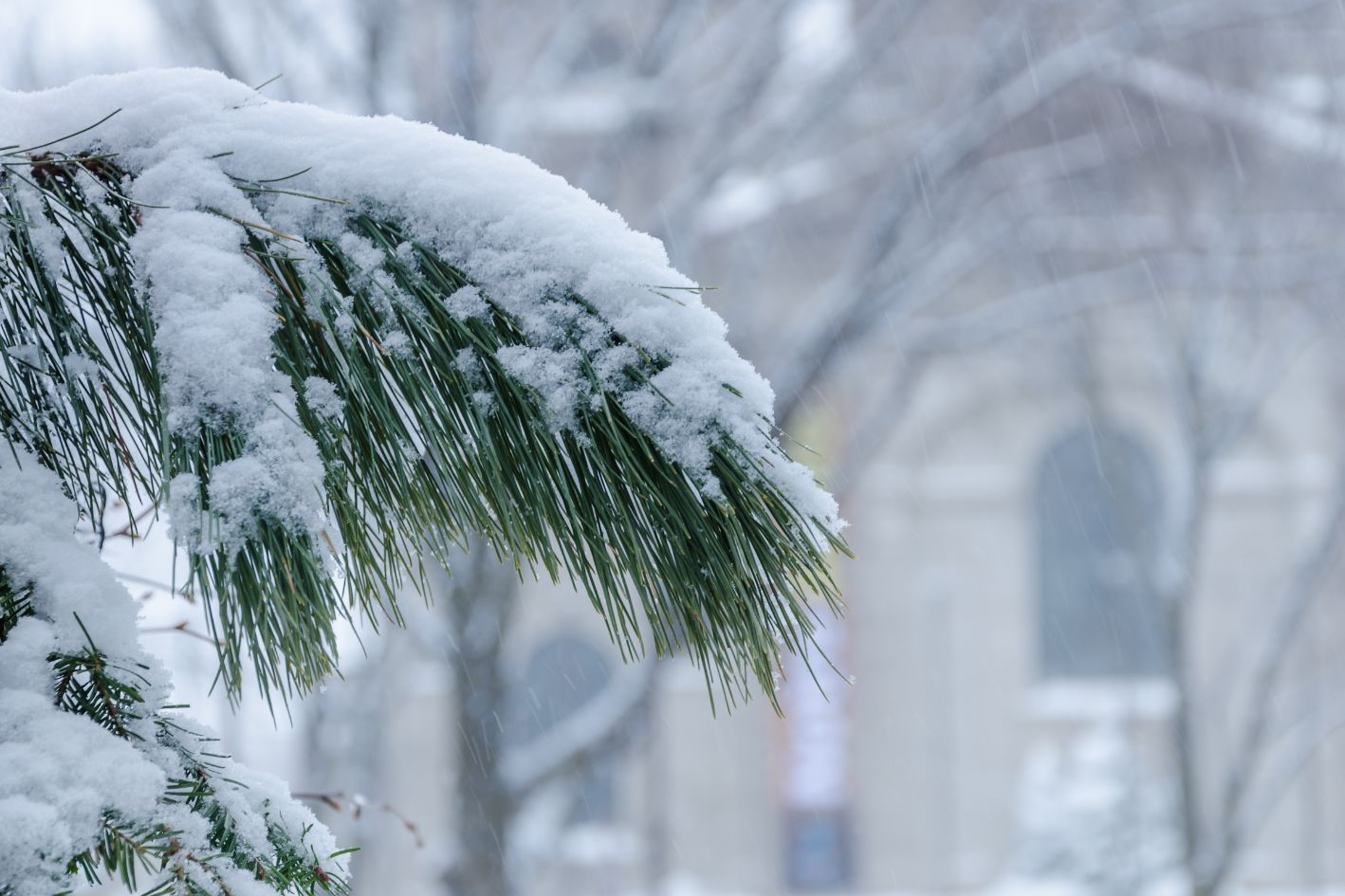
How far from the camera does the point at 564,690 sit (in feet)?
53.2

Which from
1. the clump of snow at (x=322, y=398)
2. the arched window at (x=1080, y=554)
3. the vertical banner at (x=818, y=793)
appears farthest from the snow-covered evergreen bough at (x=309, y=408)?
the arched window at (x=1080, y=554)

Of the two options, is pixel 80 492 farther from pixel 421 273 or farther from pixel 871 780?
pixel 871 780

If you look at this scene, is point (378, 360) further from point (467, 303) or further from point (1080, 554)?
point (1080, 554)

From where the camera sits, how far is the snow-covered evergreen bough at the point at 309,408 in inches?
32.8

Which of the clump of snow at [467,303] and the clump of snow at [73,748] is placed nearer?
the clump of snow at [73,748]

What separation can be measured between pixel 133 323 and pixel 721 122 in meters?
5.30

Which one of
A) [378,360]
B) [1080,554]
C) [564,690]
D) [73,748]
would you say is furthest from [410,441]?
[564,690]

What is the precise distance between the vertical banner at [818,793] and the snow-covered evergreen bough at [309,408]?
559 inches

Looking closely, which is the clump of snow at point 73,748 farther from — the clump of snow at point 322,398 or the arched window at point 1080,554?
the arched window at point 1080,554

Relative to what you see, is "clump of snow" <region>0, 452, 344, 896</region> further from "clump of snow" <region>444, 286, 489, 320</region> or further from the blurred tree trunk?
the blurred tree trunk

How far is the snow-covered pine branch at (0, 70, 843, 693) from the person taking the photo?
0.87 m

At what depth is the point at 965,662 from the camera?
1520 cm

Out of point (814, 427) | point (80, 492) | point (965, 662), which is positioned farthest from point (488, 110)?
point (965, 662)

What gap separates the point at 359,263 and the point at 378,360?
0.07 metres
